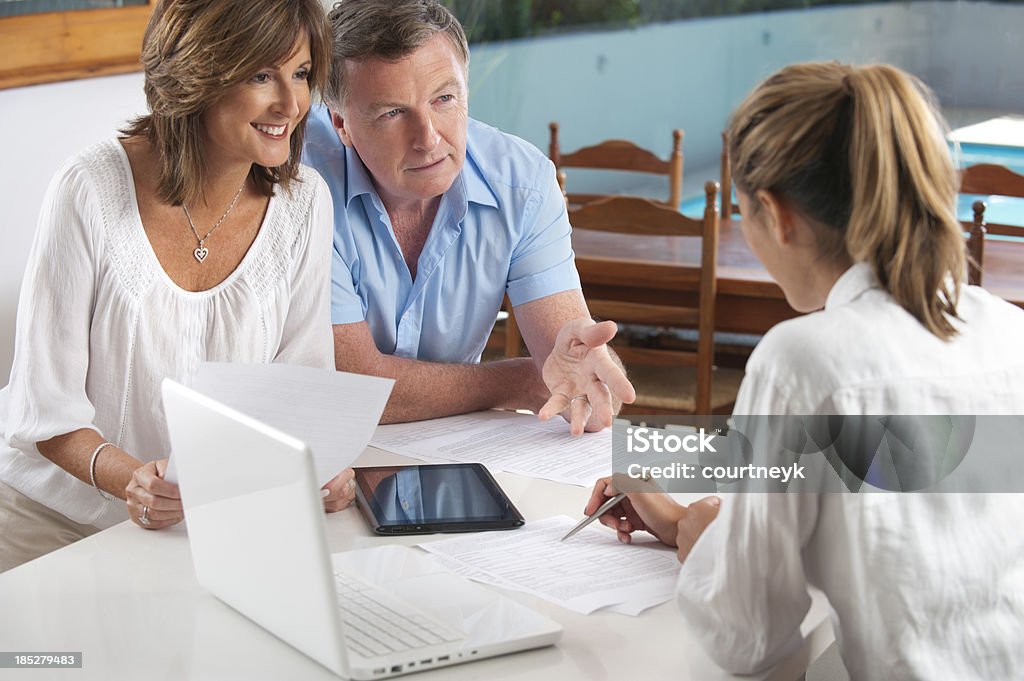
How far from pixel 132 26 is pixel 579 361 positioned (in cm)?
135

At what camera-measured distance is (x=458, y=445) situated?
5.78ft

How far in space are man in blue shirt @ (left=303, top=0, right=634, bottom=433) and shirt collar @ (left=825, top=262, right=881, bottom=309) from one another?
70cm

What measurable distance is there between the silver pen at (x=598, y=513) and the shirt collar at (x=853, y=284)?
41 centimetres

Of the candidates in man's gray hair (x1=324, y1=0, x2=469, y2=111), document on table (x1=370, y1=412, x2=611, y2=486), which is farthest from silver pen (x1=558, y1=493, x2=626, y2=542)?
man's gray hair (x1=324, y1=0, x2=469, y2=111)

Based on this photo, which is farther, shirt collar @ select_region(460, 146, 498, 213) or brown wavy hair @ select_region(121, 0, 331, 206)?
shirt collar @ select_region(460, 146, 498, 213)

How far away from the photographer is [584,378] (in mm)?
1791

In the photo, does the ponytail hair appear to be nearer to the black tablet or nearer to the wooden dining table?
the black tablet

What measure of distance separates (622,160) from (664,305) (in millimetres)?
1118

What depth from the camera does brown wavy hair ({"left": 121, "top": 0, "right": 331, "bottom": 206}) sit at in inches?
62.5

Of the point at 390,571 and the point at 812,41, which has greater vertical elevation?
the point at 812,41

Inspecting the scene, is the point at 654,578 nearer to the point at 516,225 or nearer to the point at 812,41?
the point at 516,225

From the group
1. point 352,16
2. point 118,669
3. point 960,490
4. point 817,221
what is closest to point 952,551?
point 960,490

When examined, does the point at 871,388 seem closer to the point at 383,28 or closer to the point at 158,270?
the point at 158,270

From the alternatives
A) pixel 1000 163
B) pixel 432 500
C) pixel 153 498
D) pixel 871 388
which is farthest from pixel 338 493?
pixel 1000 163
